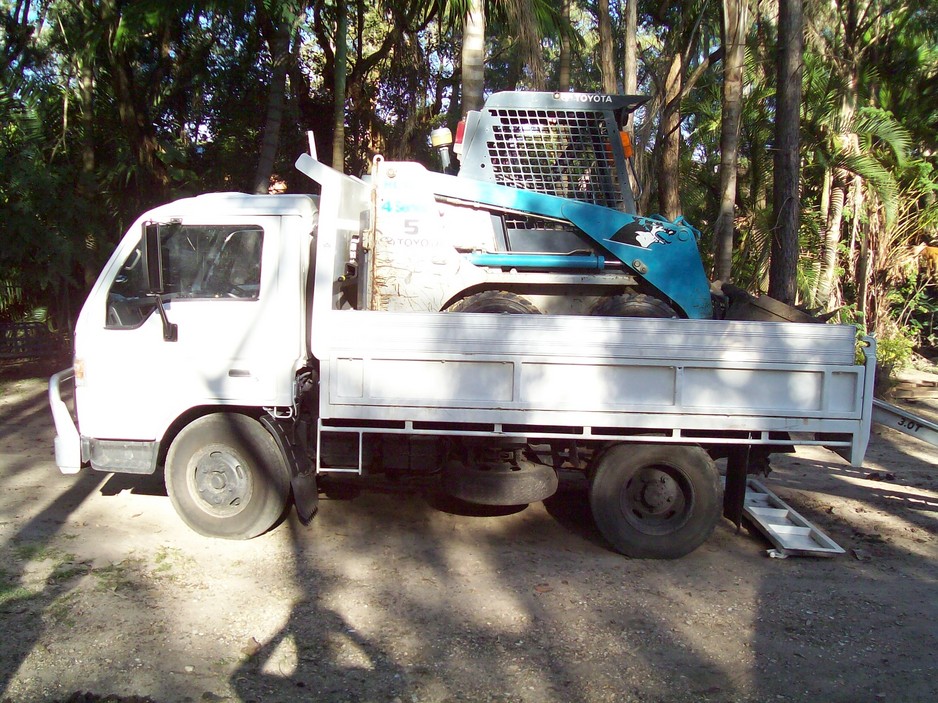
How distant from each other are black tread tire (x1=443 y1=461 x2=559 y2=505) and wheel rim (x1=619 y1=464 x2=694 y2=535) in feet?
1.92

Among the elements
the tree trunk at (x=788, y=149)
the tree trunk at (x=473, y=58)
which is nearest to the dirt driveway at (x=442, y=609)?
the tree trunk at (x=788, y=149)

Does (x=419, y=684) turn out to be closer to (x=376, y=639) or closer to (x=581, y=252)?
(x=376, y=639)

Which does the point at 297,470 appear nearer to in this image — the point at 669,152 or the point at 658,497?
the point at 658,497

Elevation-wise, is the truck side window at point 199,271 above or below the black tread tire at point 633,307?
above

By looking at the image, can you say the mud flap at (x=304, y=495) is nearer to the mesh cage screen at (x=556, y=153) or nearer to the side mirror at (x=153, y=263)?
the side mirror at (x=153, y=263)

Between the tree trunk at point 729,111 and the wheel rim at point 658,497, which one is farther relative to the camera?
the tree trunk at point 729,111

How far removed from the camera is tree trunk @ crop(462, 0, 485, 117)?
9.18 metres

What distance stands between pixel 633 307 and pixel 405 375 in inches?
68.7

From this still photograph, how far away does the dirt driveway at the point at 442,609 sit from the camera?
4.14 m

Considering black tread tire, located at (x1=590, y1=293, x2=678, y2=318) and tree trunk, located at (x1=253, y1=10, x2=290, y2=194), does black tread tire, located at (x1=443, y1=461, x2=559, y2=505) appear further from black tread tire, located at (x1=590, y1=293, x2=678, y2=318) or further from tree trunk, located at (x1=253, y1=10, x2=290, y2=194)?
tree trunk, located at (x1=253, y1=10, x2=290, y2=194)

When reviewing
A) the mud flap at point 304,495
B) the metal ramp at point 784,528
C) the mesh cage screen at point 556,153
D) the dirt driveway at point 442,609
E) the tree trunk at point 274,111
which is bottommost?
the dirt driveway at point 442,609

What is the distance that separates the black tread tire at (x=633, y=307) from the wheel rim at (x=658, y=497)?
1.10 m

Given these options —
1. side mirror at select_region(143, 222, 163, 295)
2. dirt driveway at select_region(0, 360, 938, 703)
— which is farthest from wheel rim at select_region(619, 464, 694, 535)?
side mirror at select_region(143, 222, 163, 295)

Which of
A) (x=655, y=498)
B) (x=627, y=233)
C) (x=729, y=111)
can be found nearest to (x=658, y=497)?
(x=655, y=498)
